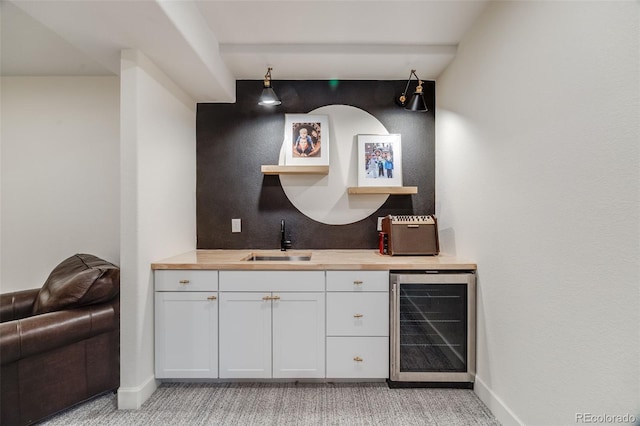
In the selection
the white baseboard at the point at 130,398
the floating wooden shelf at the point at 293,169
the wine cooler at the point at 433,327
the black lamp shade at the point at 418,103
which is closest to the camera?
the white baseboard at the point at 130,398

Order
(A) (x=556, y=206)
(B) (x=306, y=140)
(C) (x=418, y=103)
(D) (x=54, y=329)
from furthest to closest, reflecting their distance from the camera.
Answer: (B) (x=306, y=140) → (C) (x=418, y=103) → (D) (x=54, y=329) → (A) (x=556, y=206)

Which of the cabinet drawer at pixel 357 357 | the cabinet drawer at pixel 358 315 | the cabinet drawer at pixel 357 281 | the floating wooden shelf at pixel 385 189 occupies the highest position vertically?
the floating wooden shelf at pixel 385 189

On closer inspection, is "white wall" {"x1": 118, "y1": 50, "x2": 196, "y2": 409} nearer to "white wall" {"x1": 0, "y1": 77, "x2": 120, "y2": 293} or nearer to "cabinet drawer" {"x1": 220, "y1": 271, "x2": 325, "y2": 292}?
"cabinet drawer" {"x1": 220, "y1": 271, "x2": 325, "y2": 292}

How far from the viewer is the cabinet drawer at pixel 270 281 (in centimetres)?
221

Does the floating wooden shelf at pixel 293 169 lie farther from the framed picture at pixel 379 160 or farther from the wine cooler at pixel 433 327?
the wine cooler at pixel 433 327

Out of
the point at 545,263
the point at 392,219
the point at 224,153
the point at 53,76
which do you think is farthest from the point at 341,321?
the point at 53,76

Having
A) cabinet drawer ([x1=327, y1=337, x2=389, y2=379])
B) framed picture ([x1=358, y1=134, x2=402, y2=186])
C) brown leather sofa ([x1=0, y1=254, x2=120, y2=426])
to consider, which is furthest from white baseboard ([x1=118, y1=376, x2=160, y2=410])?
framed picture ([x1=358, y1=134, x2=402, y2=186])

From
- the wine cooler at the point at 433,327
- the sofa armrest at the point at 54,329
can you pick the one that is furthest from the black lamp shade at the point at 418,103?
the sofa armrest at the point at 54,329

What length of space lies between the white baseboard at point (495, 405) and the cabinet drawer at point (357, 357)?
0.62 m

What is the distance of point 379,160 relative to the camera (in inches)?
114

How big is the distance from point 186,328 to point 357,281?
129 centimetres

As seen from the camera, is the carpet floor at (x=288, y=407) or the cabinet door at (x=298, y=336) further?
the cabinet door at (x=298, y=336)

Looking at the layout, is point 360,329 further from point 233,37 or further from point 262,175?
point 233,37

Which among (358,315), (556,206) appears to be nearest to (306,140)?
(358,315)
